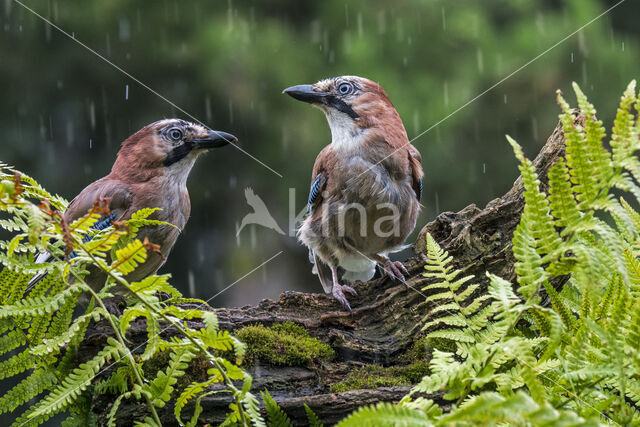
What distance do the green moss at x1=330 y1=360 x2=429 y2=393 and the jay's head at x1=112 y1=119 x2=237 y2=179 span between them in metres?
2.46

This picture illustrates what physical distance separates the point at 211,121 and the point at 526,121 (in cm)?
280

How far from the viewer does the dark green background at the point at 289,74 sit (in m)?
5.47

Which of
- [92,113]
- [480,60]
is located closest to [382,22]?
[480,60]

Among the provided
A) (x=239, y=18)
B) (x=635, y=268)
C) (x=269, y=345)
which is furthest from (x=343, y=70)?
(x=635, y=268)

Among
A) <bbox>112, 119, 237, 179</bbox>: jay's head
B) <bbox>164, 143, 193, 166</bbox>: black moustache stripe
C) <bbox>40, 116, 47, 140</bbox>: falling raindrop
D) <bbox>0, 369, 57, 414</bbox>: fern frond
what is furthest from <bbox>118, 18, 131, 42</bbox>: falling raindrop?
<bbox>0, 369, 57, 414</bbox>: fern frond

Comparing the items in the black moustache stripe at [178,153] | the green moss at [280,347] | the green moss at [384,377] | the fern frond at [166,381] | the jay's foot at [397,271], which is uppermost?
the black moustache stripe at [178,153]

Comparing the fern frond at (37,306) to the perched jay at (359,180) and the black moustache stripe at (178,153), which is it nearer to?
the perched jay at (359,180)

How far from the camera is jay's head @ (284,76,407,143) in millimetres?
4426

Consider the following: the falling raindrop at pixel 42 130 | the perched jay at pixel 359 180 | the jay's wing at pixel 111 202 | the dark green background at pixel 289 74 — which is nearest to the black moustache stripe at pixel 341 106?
the perched jay at pixel 359 180

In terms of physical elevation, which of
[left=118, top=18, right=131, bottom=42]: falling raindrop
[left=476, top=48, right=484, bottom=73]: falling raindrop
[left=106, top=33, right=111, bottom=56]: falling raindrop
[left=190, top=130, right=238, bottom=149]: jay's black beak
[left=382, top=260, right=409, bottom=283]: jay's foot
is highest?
[left=118, top=18, right=131, bottom=42]: falling raindrop

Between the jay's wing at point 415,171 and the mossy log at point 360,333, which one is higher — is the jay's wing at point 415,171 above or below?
above

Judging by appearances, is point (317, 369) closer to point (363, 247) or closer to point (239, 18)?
point (363, 247)

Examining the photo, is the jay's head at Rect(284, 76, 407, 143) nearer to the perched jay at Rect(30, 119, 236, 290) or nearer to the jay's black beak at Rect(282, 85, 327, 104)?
the jay's black beak at Rect(282, 85, 327, 104)

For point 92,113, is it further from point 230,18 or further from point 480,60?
point 480,60
